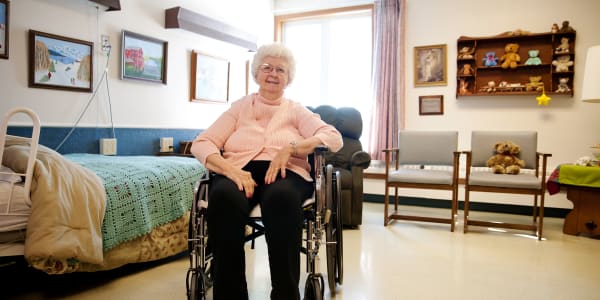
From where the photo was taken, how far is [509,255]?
9.21 feet

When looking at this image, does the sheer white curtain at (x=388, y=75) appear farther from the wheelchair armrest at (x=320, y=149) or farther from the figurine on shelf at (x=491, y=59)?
the wheelchair armrest at (x=320, y=149)

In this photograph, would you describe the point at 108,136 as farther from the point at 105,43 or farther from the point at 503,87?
the point at 503,87

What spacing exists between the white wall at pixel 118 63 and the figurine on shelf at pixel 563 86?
3131mm

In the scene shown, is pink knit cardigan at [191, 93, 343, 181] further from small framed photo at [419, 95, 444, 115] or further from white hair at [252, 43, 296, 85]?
small framed photo at [419, 95, 444, 115]

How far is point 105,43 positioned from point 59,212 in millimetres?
1682

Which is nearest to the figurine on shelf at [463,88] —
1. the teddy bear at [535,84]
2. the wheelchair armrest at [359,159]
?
the teddy bear at [535,84]

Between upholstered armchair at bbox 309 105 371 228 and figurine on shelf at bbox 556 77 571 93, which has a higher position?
figurine on shelf at bbox 556 77 571 93

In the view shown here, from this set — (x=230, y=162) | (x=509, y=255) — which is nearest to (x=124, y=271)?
(x=230, y=162)

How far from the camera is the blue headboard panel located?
2668mm

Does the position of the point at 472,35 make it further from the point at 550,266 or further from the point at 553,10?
the point at 550,266

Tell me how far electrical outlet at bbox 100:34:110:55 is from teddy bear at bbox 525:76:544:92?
12.2 feet

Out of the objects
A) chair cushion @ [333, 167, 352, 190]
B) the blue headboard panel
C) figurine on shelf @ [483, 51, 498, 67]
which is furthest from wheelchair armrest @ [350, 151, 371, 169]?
figurine on shelf @ [483, 51, 498, 67]

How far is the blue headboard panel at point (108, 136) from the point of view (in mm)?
2668

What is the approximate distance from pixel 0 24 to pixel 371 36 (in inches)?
140
